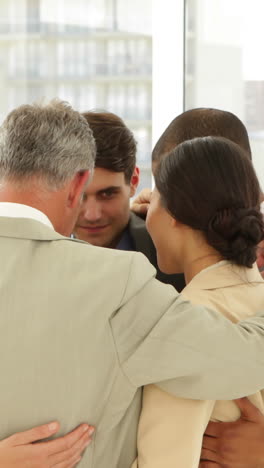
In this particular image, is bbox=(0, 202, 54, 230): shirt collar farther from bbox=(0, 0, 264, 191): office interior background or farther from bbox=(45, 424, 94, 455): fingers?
bbox=(0, 0, 264, 191): office interior background

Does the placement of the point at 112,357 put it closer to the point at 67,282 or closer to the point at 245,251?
the point at 67,282

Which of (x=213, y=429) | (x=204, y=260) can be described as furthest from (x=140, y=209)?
(x=213, y=429)

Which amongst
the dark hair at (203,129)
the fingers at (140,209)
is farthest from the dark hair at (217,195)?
the fingers at (140,209)

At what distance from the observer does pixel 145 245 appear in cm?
210

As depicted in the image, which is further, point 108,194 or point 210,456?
point 108,194

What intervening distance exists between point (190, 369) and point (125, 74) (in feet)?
10.8

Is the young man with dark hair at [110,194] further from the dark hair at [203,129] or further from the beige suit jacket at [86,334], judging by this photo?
the beige suit jacket at [86,334]

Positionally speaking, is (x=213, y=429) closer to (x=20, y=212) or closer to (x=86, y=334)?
(x=86, y=334)

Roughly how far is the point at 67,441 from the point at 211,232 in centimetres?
48

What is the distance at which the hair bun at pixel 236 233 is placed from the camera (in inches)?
53.8

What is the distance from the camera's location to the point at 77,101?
169 inches

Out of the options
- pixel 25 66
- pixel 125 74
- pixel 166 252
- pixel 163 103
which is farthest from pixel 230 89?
pixel 166 252

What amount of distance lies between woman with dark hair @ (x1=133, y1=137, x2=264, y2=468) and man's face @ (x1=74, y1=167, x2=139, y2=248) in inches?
28.2

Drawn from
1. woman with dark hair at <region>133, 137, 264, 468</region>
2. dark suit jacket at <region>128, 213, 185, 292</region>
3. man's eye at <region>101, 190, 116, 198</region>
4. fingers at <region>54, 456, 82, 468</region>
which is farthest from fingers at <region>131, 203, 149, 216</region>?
fingers at <region>54, 456, 82, 468</region>
